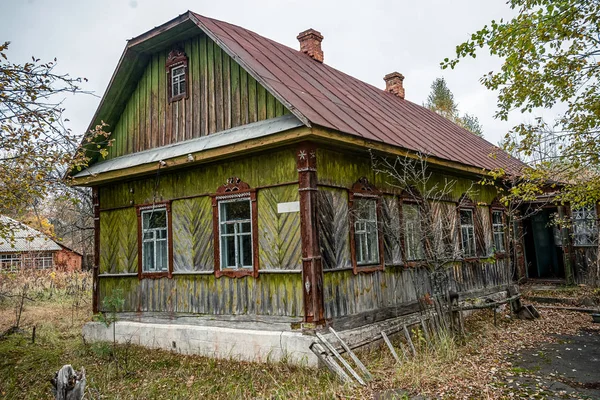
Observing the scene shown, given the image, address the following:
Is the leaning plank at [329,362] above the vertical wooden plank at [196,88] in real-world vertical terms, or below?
below

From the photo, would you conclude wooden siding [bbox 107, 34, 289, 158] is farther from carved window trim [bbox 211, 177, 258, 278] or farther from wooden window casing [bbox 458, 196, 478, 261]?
wooden window casing [bbox 458, 196, 478, 261]

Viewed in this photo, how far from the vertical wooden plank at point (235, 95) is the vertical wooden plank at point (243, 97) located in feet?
0.27

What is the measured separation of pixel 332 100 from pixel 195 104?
274 cm

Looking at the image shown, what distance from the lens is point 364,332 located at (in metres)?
8.39

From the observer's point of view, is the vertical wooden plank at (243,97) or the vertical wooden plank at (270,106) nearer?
the vertical wooden plank at (270,106)

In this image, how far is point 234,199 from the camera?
348 inches

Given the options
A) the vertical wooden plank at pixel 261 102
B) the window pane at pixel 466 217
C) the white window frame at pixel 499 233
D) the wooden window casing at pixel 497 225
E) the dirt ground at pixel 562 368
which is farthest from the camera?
the white window frame at pixel 499 233

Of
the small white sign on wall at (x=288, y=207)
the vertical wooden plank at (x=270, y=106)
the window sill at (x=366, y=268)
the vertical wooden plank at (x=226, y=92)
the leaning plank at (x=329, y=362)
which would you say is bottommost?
the leaning plank at (x=329, y=362)

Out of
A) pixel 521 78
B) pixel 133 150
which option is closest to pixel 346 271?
pixel 521 78

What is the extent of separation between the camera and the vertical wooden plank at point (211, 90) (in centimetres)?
929

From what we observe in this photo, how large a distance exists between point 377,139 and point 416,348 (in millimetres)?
3547

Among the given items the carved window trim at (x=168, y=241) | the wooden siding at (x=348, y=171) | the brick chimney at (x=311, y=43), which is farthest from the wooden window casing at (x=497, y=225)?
the carved window trim at (x=168, y=241)

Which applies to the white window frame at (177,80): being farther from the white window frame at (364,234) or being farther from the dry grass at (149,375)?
the dry grass at (149,375)

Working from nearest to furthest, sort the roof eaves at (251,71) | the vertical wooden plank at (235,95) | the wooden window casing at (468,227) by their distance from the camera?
the roof eaves at (251,71) < the vertical wooden plank at (235,95) < the wooden window casing at (468,227)
